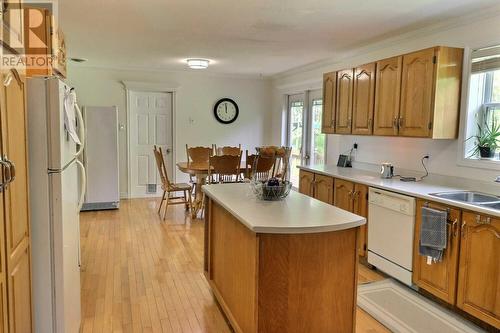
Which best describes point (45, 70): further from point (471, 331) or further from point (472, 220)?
point (471, 331)

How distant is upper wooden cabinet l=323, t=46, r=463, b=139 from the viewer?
3.28 m

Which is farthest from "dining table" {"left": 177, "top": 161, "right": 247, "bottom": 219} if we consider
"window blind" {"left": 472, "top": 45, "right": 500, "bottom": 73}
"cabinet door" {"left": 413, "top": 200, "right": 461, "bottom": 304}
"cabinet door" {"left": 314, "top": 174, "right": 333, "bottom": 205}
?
"window blind" {"left": 472, "top": 45, "right": 500, "bottom": 73}

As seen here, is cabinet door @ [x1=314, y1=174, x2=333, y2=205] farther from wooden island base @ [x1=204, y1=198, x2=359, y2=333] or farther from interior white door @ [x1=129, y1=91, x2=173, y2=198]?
interior white door @ [x1=129, y1=91, x2=173, y2=198]

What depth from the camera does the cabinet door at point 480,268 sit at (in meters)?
2.43

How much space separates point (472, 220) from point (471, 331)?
764mm

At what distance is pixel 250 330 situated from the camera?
2.13 metres

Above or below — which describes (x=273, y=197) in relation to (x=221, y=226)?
above

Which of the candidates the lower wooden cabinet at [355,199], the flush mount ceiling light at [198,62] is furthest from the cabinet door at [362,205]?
the flush mount ceiling light at [198,62]

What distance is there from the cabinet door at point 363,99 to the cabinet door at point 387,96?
8cm

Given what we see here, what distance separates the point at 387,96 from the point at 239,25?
1.62 m

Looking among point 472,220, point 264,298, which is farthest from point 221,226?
point 472,220

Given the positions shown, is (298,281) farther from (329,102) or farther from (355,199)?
(329,102)

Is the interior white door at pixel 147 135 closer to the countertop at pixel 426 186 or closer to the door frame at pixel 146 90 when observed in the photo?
the door frame at pixel 146 90

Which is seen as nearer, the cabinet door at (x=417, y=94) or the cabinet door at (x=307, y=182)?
the cabinet door at (x=417, y=94)
